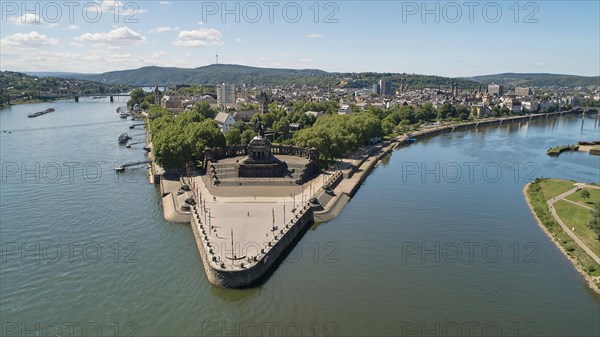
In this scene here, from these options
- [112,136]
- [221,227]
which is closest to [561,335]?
[221,227]

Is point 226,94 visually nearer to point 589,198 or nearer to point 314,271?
point 589,198

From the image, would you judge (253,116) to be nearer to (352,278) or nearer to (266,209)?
(266,209)

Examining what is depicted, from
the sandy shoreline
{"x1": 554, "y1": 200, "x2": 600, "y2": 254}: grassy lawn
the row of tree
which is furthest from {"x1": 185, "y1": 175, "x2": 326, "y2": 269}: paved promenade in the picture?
{"x1": 554, "y1": 200, "x2": 600, "y2": 254}: grassy lawn

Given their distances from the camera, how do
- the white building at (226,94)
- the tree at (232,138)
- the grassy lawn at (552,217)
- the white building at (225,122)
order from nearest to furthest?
the grassy lawn at (552,217), the tree at (232,138), the white building at (225,122), the white building at (226,94)

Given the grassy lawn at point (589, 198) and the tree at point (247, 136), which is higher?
the tree at point (247, 136)

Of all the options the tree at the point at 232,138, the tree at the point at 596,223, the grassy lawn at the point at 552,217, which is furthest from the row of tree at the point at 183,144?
the tree at the point at 596,223

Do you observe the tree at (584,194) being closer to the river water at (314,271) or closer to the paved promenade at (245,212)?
the river water at (314,271)
